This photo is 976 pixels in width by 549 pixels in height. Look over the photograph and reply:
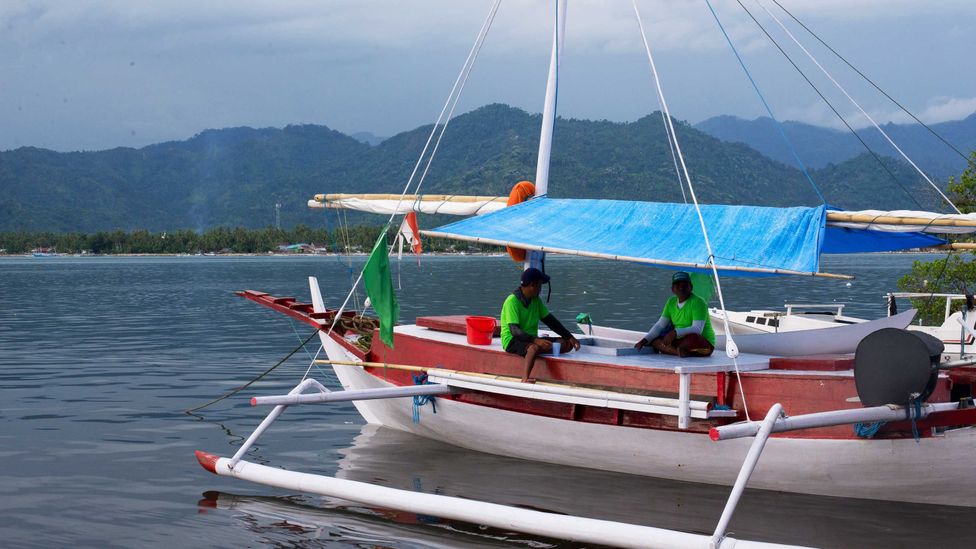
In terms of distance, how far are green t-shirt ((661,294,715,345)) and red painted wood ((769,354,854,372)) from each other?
106 centimetres

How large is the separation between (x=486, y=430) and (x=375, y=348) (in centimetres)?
266

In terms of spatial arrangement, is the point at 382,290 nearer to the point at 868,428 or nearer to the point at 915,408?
the point at 868,428

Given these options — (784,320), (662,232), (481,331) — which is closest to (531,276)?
(481,331)

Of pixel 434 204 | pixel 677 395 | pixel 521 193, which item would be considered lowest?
pixel 677 395

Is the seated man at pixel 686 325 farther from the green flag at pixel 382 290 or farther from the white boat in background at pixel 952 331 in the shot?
the white boat in background at pixel 952 331

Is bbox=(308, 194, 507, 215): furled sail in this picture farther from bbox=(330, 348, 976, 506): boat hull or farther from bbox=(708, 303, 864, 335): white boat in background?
bbox=(708, 303, 864, 335): white boat in background

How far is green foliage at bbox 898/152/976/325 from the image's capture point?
24422 millimetres

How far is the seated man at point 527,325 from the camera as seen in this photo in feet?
40.0

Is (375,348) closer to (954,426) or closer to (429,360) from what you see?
(429,360)

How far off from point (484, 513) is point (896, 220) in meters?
6.01

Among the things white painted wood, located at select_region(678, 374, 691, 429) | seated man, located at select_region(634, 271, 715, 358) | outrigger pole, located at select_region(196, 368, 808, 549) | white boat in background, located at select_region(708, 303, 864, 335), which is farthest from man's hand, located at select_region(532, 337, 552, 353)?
white boat in background, located at select_region(708, 303, 864, 335)

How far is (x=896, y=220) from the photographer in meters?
11.6

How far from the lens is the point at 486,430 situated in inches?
512

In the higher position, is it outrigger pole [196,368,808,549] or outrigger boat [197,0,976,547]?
outrigger boat [197,0,976,547]
